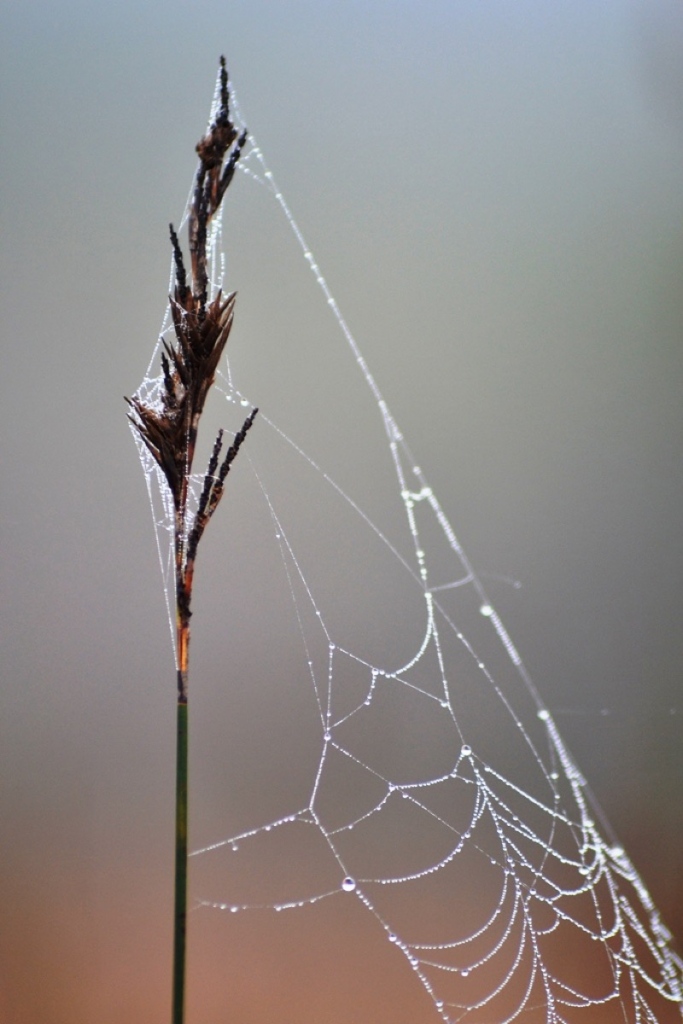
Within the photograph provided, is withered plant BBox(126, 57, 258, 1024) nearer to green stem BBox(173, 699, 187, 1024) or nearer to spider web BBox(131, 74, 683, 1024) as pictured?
green stem BBox(173, 699, 187, 1024)

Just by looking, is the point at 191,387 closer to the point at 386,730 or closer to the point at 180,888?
the point at 180,888

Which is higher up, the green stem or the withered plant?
the withered plant

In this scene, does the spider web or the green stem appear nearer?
the green stem

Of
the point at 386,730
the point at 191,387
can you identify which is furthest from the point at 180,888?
the point at 386,730

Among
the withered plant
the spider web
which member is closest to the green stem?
the withered plant

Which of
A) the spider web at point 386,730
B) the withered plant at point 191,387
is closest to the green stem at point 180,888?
the withered plant at point 191,387

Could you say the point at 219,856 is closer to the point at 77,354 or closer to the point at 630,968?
the point at 630,968

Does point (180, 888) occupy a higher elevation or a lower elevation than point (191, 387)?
lower

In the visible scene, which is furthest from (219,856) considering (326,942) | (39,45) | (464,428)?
(39,45)

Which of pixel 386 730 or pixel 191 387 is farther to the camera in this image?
pixel 386 730
